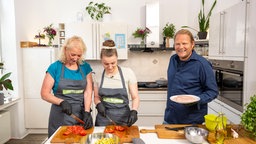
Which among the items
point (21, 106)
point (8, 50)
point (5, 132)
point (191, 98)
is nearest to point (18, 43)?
point (8, 50)

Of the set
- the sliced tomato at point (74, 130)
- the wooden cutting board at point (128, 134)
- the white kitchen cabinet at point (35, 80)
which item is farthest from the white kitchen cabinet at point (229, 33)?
the white kitchen cabinet at point (35, 80)

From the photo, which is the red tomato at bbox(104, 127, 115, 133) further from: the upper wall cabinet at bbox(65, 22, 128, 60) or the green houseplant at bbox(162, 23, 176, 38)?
the green houseplant at bbox(162, 23, 176, 38)

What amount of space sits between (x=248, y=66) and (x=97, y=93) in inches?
56.7

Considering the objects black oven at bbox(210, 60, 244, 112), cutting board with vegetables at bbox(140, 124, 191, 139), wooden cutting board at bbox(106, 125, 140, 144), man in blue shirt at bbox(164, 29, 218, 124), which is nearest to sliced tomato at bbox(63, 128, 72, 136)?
wooden cutting board at bbox(106, 125, 140, 144)

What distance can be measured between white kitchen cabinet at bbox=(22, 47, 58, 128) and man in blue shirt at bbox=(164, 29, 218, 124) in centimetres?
249

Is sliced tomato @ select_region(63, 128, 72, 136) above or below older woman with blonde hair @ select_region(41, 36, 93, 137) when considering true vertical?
below

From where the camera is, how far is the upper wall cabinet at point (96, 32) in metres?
3.71

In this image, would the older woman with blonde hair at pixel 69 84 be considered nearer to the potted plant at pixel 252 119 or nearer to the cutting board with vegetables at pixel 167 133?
the cutting board with vegetables at pixel 167 133

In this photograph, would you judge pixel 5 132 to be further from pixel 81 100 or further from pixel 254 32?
pixel 254 32

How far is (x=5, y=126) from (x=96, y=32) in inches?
79.5

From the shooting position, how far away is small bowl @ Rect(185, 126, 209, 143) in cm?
135

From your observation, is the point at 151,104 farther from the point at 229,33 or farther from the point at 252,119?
the point at 252,119

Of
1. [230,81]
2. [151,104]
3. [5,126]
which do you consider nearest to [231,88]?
[230,81]

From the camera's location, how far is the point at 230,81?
2492 millimetres
